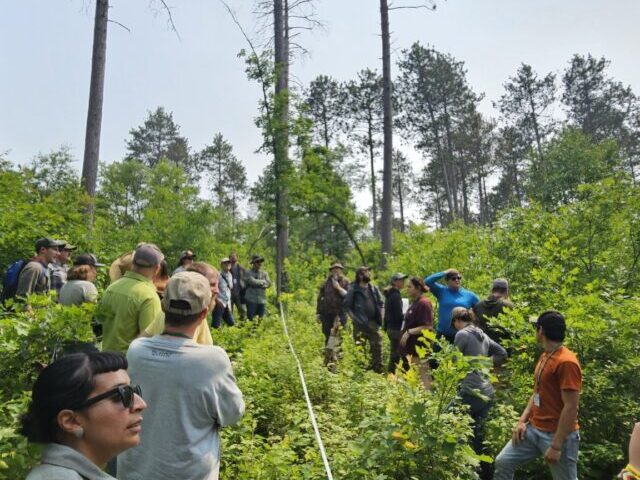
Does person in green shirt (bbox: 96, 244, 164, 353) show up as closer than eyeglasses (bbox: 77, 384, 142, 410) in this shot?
No

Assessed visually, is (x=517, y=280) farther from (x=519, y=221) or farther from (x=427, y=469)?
(x=427, y=469)

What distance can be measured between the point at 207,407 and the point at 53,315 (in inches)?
84.6

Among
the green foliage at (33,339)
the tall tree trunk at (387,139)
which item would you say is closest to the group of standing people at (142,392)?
the green foliage at (33,339)

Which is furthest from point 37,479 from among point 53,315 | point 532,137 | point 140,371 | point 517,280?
point 532,137

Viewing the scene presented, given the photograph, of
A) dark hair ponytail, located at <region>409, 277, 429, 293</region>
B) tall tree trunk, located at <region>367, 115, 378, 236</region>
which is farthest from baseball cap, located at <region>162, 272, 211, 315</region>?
tall tree trunk, located at <region>367, 115, 378, 236</region>

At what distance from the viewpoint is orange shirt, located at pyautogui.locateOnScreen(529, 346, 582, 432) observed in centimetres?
389

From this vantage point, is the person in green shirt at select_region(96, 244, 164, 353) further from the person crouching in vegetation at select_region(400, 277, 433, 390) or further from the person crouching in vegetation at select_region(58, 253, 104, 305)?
the person crouching in vegetation at select_region(400, 277, 433, 390)

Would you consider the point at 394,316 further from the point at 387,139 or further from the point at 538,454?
the point at 387,139

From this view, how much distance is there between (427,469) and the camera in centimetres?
384

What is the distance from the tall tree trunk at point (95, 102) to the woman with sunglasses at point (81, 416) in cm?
960

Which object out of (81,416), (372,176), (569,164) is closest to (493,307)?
(81,416)

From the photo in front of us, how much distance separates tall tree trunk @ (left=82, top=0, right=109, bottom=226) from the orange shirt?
9.19 meters

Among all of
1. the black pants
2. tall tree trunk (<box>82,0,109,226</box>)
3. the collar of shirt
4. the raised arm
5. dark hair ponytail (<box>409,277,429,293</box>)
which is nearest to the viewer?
the collar of shirt

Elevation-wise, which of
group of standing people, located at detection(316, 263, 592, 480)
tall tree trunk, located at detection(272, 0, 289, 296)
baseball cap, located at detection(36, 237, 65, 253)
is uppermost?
tall tree trunk, located at detection(272, 0, 289, 296)
